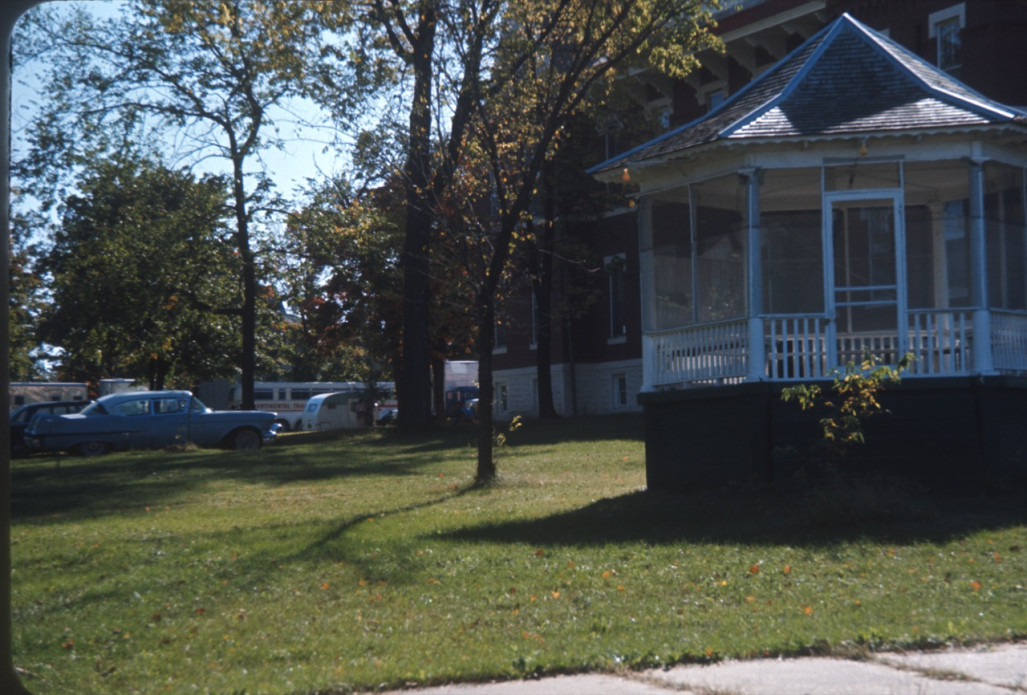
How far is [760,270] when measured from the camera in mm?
14055

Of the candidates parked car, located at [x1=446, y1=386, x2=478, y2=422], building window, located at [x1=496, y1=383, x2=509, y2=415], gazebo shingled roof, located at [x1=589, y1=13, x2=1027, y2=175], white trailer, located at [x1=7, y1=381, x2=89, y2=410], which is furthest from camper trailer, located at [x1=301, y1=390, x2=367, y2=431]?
gazebo shingled roof, located at [x1=589, y1=13, x2=1027, y2=175]

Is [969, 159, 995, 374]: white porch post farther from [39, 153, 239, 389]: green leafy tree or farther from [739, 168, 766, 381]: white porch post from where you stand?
[39, 153, 239, 389]: green leafy tree

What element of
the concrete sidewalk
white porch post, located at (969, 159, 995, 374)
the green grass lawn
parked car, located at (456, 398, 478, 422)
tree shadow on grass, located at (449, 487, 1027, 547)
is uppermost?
white porch post, located at (969, 159, 995, 374)

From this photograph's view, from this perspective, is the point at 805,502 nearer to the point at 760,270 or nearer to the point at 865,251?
the point at 760,270

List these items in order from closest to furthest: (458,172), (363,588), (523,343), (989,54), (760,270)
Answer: (363,588)
(760,270)
(458,172)
(989,54)
(523,343)

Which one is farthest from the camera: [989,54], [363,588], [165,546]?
[989,54]

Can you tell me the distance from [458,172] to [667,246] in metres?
4.17

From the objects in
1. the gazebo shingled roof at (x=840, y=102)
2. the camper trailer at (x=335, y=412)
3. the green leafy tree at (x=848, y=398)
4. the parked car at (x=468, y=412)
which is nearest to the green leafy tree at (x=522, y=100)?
the gazebo shingled roof at (x=840, y=102)

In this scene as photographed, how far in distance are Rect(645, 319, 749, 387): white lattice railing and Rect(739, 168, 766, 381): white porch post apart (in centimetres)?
15

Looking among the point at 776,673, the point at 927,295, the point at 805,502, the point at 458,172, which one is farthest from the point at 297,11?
the point at 776,673

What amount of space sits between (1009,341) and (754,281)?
133 inches

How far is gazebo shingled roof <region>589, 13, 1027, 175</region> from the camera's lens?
13664 millimetres

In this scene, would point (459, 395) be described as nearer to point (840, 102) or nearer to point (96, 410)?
point (96, 410)

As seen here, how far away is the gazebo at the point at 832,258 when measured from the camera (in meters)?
13.4
